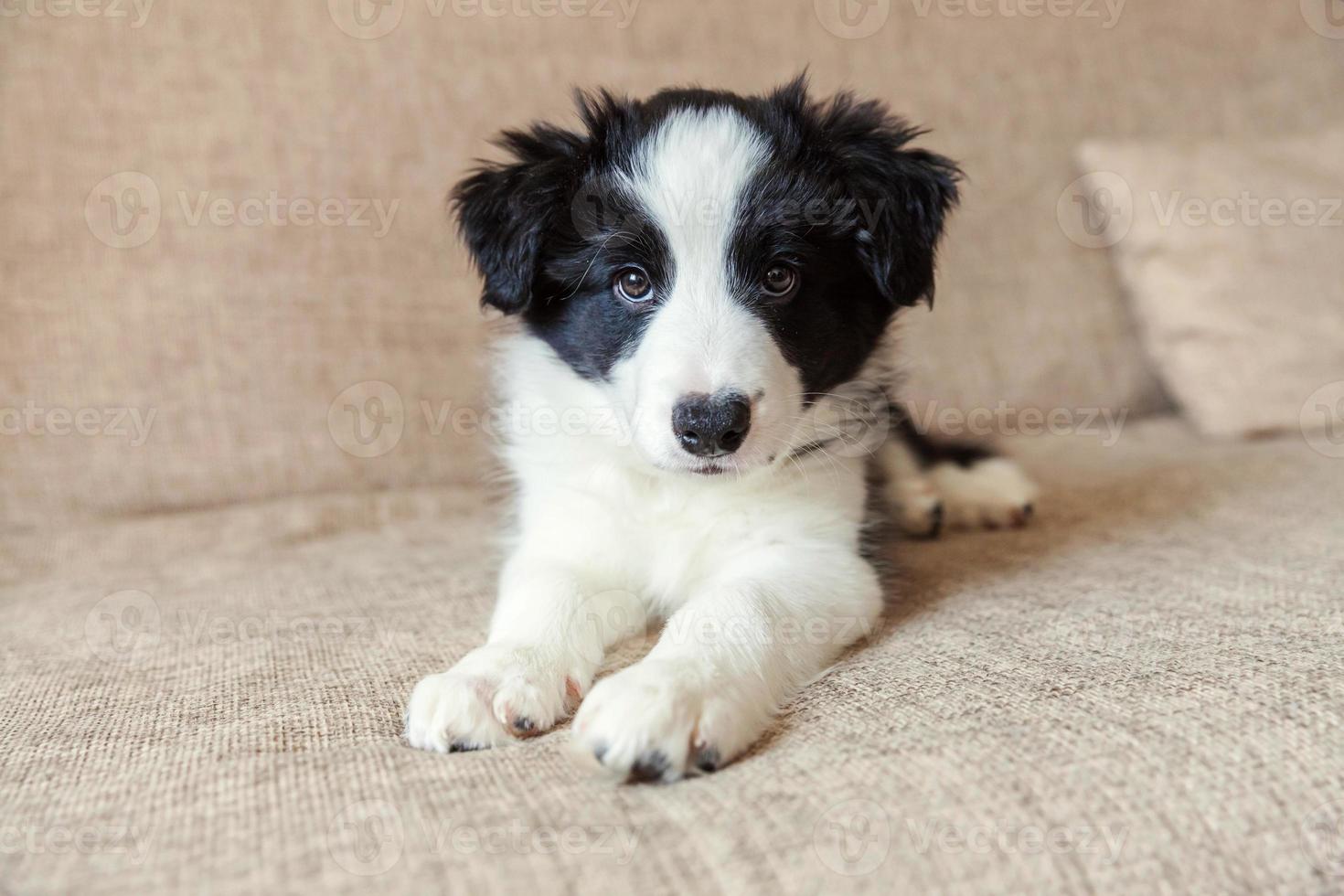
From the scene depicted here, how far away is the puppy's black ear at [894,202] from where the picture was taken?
187cm

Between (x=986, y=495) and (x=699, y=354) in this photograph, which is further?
(x=986, y=495)

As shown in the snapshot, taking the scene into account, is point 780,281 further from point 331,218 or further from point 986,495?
point 331,218

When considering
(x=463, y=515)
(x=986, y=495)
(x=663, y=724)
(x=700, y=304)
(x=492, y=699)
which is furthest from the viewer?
(x=463, y=515)

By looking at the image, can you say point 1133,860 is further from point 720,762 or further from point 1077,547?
point 1077,547

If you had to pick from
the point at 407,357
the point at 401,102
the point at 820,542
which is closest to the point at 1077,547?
the point at 820,542

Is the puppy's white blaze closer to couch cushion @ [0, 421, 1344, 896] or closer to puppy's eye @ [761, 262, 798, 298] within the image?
puppy's eye @ [761, 262, 798, 298]

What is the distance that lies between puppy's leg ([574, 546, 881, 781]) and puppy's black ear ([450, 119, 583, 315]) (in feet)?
2.06

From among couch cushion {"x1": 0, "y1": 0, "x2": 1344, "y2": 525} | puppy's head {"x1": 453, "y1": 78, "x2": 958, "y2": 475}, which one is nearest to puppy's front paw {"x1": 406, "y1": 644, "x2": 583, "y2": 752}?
puppy's head {"x1": 453, "y1": 78, "x2": 958, "y2": 475}

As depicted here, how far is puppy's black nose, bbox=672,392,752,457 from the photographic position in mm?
1581

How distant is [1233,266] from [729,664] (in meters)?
2.50

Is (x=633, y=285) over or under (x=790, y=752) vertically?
over

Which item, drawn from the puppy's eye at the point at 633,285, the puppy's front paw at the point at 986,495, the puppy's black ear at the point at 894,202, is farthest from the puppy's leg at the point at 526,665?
the puppy's front paw at the point at 986,495

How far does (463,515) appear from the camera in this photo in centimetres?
275

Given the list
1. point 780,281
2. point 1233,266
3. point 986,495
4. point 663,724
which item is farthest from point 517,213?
point 1233,266
